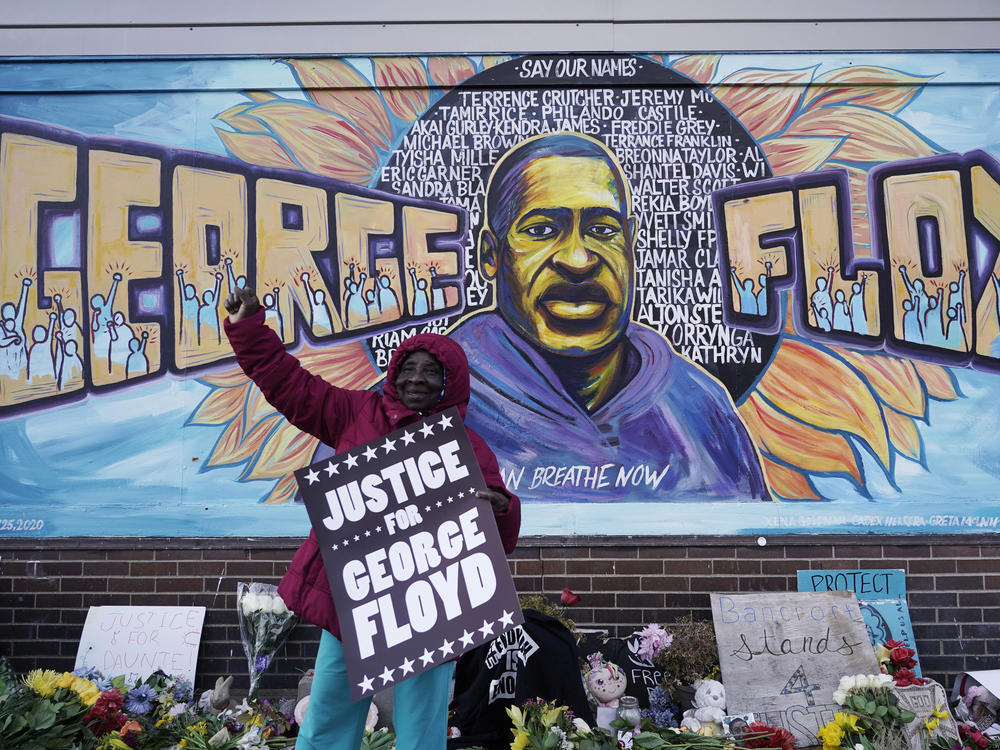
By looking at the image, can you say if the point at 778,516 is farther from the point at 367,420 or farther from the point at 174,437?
the point at 174,437

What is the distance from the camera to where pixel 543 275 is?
4957 mm

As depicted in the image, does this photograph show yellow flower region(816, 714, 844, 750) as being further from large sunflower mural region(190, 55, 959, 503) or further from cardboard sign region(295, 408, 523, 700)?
large sunflower mural region(190, 55, 959, 503)

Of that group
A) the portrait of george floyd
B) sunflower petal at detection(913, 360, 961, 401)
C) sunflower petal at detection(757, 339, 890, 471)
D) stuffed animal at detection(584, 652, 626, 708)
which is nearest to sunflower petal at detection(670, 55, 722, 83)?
the portrait of george floyd

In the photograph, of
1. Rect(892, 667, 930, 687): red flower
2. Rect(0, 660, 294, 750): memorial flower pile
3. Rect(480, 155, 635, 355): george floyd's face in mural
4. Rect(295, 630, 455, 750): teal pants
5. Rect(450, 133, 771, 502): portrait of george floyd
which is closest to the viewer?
Rect(295, 630, 455, 750): teal pants

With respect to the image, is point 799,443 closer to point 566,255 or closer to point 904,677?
Answer: point 904,677

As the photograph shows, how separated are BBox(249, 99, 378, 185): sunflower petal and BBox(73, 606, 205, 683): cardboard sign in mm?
2692

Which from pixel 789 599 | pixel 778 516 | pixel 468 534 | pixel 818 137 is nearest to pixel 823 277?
pixel 818 137

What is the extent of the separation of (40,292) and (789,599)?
465cm

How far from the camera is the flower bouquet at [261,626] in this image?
4473 millimetres

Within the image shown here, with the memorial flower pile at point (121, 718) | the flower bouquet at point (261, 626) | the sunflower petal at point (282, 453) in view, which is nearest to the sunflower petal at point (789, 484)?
the sunflower petal at point (282, 453)

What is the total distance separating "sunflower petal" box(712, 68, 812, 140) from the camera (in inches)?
197

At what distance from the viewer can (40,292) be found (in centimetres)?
495

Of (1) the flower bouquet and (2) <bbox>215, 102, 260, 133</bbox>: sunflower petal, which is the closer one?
(1) the flower bouquet

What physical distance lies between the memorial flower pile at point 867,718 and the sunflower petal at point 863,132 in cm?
302
